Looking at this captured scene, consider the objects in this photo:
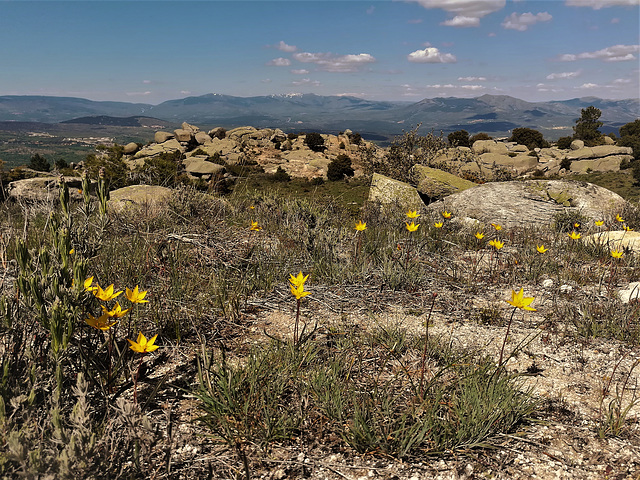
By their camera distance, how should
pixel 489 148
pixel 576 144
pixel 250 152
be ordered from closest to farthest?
pixel 250 152, pixel 489 148, pixel 576 144

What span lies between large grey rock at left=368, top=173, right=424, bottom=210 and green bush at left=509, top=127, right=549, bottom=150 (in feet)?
105

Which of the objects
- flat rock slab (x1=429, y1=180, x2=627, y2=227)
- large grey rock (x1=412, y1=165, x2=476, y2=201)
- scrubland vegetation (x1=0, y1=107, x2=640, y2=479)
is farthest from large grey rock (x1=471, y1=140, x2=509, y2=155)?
scrubland vegetation (x1=0, y1=107, x2=640, y2=479)

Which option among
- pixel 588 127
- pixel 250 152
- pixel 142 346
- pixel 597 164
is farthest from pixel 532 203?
pixel 588 127

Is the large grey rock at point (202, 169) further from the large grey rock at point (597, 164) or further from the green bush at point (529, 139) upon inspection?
the green bush at point (529, 139)

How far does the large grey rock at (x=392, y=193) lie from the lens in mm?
10258

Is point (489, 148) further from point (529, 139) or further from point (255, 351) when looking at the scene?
point (255, 351)

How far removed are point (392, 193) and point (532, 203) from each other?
3.44 m

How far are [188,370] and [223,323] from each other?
0.67 metres

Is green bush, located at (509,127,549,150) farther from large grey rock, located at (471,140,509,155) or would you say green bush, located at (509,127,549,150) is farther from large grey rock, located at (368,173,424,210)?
large grey rock, located at (368,173,424,210)

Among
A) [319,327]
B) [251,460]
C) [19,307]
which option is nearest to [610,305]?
[319,327]

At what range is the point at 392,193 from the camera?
10648mm

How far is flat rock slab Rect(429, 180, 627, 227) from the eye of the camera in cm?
909

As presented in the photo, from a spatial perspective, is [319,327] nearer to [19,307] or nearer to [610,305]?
[19,307]

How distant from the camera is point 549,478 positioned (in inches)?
76.0
